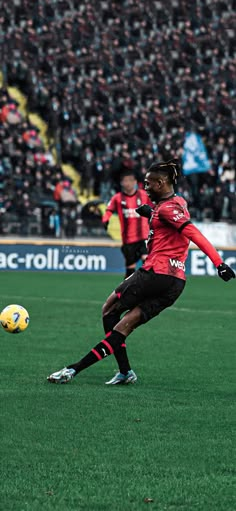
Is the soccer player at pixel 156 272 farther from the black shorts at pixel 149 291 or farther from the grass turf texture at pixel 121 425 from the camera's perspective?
the grass turf texture at pixel 121 425

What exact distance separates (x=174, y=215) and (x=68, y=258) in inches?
690

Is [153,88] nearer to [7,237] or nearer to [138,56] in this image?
[138,56]

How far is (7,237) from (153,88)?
8981 millimetres

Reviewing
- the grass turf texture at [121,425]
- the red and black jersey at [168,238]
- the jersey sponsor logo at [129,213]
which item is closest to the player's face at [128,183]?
the jersey sponsor logo at [129,213]

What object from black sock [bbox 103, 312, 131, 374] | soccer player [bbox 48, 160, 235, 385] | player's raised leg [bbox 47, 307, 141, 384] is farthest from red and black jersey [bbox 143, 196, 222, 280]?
black sock [bbox 103, 312, 131, 374]

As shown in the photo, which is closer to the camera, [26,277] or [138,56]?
[26,277]

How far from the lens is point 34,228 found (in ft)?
86.5

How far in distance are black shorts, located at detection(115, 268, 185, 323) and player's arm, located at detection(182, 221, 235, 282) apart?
20.3 inches

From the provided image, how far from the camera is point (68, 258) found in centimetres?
2552

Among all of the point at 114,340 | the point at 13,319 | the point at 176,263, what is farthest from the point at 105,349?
the point at 13,319

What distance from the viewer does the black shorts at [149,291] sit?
8336mm

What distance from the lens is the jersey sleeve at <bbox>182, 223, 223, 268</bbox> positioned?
7762 mm

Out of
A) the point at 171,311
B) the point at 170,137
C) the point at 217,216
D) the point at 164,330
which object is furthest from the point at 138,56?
the point at 164,330

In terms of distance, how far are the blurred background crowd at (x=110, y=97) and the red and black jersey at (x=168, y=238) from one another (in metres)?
17.7
